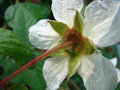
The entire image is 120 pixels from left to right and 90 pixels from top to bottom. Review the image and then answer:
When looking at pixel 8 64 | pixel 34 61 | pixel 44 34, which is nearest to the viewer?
pixel 34 61

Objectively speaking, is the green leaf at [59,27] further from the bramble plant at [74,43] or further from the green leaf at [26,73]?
the green leaf at [26,73]

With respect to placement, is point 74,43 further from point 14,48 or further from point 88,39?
point 14,48

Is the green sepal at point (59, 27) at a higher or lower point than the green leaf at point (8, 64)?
higher

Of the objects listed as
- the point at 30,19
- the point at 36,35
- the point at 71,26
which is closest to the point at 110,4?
the point at 71,26

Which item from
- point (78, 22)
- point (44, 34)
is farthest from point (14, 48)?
point (78, 22)

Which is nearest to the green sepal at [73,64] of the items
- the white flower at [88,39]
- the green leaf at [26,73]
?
the white flower at [88,39]

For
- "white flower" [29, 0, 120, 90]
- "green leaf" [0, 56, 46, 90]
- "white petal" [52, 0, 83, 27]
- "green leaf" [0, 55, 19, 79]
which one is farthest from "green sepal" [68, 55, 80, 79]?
"green leaf" [0, 55, 19, 79]

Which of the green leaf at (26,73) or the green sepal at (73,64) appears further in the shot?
the green leaf at (26,73)
